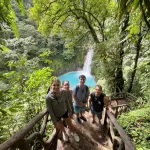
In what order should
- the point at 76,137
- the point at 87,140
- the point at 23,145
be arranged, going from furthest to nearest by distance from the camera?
the point at 87,140, the point at 76,137, the point at 23,145

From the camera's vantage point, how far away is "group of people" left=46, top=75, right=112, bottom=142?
3287mm

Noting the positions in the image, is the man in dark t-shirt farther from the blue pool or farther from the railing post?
the blue pool

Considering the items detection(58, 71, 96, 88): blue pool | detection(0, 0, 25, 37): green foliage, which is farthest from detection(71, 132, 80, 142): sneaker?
detection(58, 71, 96, 88): blue pool

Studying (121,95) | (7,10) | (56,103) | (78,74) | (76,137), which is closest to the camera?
(7,10)

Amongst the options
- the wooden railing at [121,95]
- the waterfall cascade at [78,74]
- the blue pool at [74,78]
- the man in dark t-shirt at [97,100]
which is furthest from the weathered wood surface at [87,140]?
the waterfall cascade at [78,74]

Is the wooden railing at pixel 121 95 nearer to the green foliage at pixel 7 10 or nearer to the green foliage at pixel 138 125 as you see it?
the green foliage at pixel 138 125

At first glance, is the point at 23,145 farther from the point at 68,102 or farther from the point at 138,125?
the point at 138,125

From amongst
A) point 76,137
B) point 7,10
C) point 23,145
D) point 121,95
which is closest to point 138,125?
point 76,137

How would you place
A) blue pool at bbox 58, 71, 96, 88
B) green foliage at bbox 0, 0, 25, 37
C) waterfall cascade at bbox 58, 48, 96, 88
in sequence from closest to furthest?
green foliage at bbox 0, 0, 25, 37
blue pool at bbox 58, 71, 96, 88
waterfall cascade at bbox 58, 48, 96, 88

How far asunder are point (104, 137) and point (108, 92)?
23.2 feet

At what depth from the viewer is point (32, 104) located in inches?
168

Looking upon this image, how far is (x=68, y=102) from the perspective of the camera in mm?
3607

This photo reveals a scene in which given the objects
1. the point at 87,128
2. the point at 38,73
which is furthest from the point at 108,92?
the point at 38,73

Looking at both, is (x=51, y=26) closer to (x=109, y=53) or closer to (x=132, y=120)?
(x=109, y=53)
